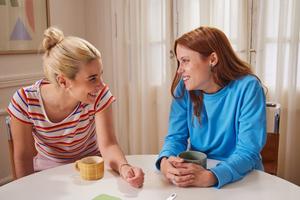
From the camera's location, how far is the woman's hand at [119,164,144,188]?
3.66 ft

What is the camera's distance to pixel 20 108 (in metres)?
1.41

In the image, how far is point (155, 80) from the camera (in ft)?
9.61

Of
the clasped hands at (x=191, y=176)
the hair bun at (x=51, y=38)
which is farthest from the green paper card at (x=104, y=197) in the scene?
the hair bun at (x=51, y=38)

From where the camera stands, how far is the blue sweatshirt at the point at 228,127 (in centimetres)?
127

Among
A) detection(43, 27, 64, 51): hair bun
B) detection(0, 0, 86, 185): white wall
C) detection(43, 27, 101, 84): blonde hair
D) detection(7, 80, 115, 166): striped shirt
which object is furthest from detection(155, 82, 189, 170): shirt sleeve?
detection(0, 0, 86, 185): white wall

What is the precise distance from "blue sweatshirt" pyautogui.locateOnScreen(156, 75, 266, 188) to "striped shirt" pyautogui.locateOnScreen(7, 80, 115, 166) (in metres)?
0.34

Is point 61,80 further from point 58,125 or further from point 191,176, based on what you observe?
point 191,176

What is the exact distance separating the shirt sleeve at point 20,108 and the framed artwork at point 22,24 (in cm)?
130

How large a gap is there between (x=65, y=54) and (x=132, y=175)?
0.57 meters

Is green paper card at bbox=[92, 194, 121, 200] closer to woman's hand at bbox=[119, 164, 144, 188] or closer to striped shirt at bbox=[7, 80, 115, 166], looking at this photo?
woman's hand at bbox=[119, 164, 144, 188]

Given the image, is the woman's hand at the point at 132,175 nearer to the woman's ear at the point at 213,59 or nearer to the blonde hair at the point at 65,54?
the blonde hair at the point at 65,54

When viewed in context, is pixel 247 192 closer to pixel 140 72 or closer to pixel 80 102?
pixel 80 102

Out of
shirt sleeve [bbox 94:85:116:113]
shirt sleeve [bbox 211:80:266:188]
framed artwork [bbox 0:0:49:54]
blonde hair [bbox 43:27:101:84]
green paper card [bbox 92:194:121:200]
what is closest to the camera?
green paper card [bbox 92:194:121:200]

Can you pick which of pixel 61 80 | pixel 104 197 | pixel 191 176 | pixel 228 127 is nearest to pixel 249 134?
pixel 228 127
